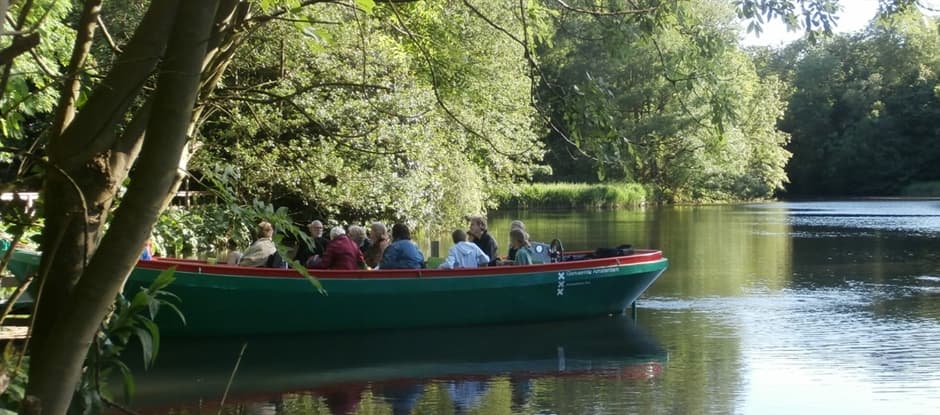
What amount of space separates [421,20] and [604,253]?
169 inches

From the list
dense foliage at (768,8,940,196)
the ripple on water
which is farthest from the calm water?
dense foliage at (768,8,940,196)

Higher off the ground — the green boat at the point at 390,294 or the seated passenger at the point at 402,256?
the seated passenger at the point at 402,256

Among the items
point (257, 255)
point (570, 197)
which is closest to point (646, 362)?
point (257, 255)

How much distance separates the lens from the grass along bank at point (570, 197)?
4416 cm

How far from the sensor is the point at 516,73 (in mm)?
27938

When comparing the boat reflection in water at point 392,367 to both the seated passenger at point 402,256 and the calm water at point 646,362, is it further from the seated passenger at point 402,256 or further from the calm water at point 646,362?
the seated passenger at point 402,256

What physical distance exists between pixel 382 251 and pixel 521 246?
5.45 ft

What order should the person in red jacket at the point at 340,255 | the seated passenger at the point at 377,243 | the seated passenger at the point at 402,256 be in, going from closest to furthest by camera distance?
the person in red jacket at the point at 340,255, the seated passenger at the point at 402,256, the seated passenger at the point at 377,243

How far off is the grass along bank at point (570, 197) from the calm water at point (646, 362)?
26530 millimetres

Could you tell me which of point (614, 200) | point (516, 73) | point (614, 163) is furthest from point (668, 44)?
point (614, 200)

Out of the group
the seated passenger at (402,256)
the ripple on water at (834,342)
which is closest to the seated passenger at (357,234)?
the seated passenger at (402,256)

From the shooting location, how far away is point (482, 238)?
12.7 meters

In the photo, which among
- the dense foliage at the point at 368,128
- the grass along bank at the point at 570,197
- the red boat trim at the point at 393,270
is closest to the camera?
the red boat trim at the point at 393,270

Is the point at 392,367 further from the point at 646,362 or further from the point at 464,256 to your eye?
the point at 646,362
